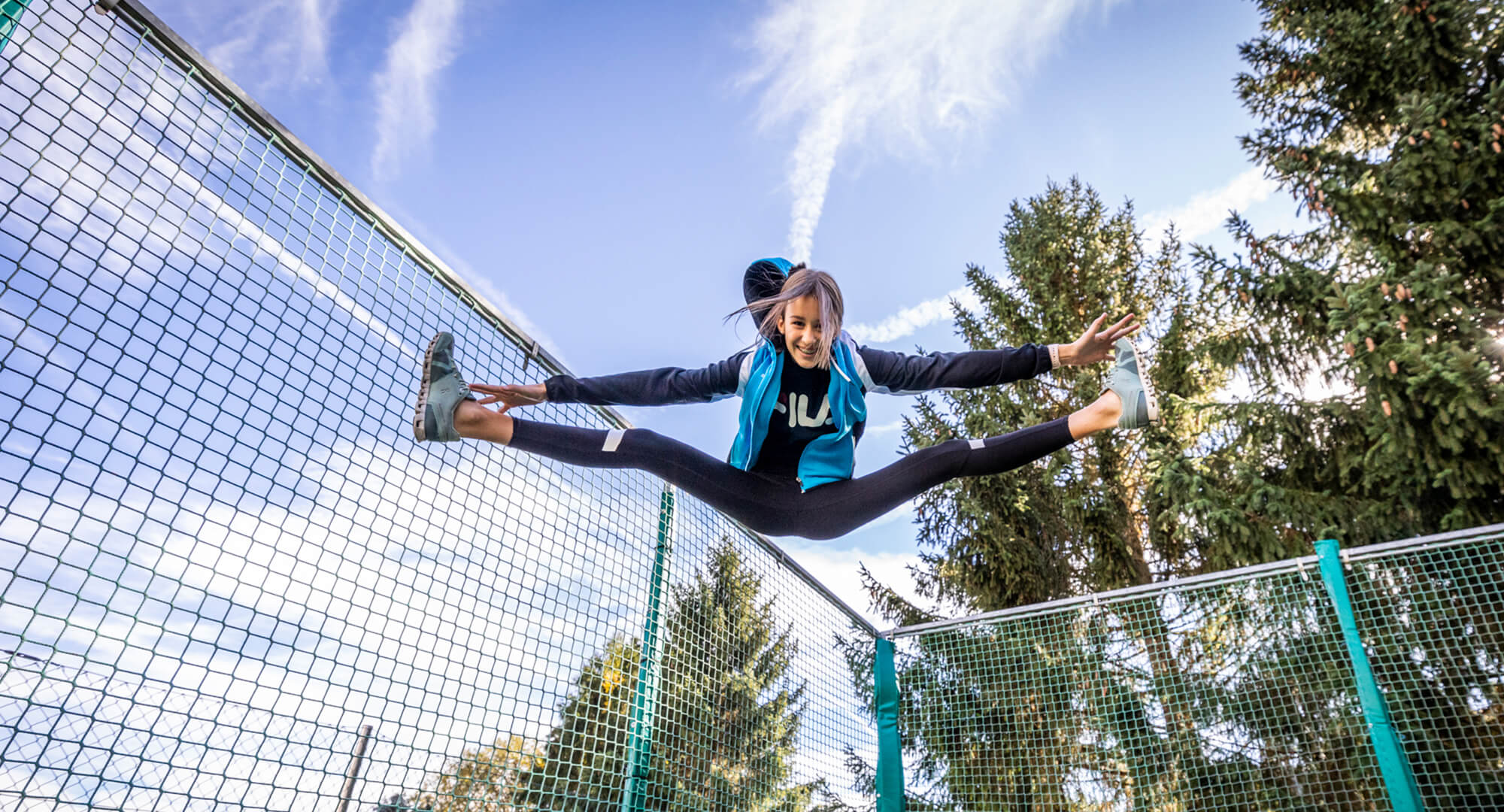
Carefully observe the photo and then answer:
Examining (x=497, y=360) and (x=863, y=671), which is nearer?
(x=497, y=360)

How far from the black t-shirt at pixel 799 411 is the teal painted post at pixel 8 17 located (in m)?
1.89

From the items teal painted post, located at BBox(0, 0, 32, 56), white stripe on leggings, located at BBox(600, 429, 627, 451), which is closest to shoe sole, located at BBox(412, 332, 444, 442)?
white stripe on leggings, located at BBox(600, 429, 627, 451)

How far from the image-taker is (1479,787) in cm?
381

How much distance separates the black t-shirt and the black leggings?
0.13 metres

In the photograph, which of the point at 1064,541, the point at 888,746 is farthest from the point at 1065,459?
the point at 888,746

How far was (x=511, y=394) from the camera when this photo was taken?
2.26m

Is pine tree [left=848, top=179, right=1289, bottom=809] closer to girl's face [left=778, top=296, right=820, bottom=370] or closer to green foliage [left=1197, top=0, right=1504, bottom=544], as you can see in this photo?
green foliage [left=1197, top=0, right=1504, bottom=544]

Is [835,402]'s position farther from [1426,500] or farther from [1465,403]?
[1426,500]

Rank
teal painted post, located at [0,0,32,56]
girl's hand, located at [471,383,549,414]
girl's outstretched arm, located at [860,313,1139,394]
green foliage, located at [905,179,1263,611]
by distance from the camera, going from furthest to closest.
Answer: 1. green foliage, located at [905,179,1263,611]
2. girl's outstretched arm, located at [860,313,1139,394]
3. girl's hand, located at [471,383,549,414]
4. teal painted post, located at [0,0,32,56]

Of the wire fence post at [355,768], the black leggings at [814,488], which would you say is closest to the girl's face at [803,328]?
the black leggings at [814,488]

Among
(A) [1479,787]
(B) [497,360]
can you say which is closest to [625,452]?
(B) [497,360]

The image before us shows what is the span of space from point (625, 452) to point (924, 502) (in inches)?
236

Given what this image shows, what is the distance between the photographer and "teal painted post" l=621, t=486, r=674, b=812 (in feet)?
8.37

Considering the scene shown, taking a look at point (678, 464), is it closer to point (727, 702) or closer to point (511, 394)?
point (511, 394)
